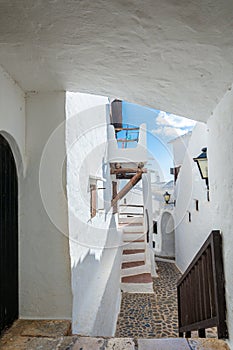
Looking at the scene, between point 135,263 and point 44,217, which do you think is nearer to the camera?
point 44,217

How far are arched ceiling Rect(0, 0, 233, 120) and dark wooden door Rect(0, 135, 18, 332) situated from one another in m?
0.57

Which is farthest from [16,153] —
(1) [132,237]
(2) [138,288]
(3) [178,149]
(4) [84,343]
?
(3) [178,149]

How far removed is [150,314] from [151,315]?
5 cm

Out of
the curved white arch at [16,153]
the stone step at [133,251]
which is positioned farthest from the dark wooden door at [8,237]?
the stone step at [133,251]

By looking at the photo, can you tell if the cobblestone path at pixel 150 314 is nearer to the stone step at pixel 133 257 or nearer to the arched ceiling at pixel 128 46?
the stone step at pixel 133 257

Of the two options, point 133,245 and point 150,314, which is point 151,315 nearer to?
point 150,314

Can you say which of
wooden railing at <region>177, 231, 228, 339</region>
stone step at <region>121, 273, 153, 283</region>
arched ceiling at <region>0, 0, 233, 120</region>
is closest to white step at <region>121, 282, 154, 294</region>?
stone step at <region>121, 273, 153, 283</region>

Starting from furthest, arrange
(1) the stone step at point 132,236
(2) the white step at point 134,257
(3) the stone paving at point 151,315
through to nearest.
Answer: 1. (1) the stone step at point 132,236
2. (2) the white step at point 134,257
3. (3) the stone paving at point 151,315

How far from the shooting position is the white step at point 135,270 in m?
6.64

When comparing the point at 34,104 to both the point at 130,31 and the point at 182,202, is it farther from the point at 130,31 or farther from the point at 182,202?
the point at 182,202

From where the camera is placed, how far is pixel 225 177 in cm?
142

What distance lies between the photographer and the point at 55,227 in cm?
183

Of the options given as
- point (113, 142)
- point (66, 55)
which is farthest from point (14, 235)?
point (113, 142)

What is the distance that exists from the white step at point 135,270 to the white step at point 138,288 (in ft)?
1.65
